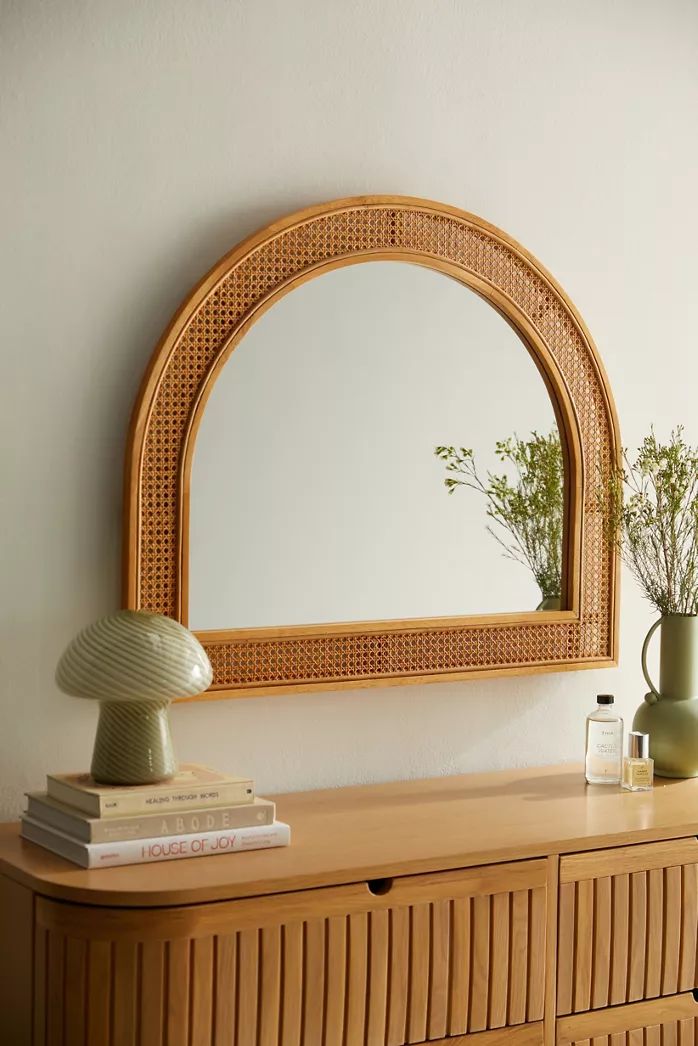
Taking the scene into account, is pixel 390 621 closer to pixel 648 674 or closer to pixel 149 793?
pixel 648 674

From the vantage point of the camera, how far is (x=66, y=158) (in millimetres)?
2092

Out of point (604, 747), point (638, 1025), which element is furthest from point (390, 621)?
point (638, 1025)

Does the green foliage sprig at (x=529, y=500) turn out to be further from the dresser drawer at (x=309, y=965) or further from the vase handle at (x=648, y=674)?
the dresser drawer at (x=309, y=965)

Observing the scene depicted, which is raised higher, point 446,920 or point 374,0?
point 374,0

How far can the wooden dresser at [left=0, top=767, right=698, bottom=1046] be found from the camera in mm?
1705

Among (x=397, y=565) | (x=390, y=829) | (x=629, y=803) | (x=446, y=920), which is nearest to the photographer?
(x=446, y=920)

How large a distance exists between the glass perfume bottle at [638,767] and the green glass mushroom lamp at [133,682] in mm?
782

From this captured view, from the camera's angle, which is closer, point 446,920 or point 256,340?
point 446,920

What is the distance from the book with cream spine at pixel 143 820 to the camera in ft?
5.91

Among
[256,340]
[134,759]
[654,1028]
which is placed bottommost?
[654,1028]

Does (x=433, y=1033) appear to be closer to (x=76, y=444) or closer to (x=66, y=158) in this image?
(x=76, y=444)

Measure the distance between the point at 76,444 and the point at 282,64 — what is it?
72 centimetres

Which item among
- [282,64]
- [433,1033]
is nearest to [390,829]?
[433,1033]

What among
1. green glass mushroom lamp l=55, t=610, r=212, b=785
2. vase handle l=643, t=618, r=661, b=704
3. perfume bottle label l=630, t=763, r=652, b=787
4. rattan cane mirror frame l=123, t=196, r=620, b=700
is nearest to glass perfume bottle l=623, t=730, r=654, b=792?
perfume bottle label l=630, t=763, r=652, b=787
